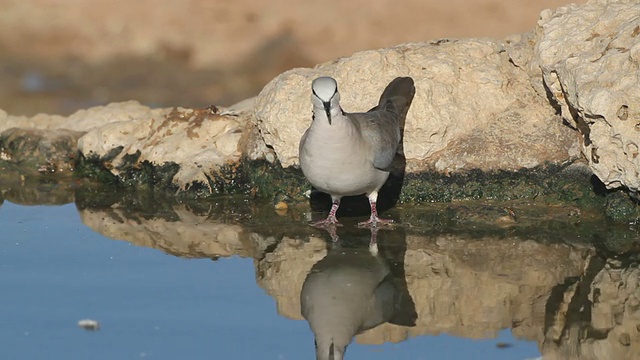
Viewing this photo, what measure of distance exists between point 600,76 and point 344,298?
2.84 m

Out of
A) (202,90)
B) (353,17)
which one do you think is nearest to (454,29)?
(353,17)

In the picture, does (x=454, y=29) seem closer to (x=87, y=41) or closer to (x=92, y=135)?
(x=87, y=41)

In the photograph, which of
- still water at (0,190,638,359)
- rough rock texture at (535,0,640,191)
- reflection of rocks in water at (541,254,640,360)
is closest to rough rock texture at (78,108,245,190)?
still water at (0,190,638,359)

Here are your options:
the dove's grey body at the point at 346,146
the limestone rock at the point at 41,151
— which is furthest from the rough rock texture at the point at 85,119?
the dove's grey body at the point at 346,146

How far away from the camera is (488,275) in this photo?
7469 mm

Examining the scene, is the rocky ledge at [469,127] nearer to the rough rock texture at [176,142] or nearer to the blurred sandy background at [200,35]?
the rough rock texture at [176,142]

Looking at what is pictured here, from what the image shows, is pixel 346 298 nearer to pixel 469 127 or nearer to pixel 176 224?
pixel 176 224

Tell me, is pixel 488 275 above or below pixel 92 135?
below

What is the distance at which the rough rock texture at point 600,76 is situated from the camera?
8219 mm

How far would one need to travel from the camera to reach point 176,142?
401 inches

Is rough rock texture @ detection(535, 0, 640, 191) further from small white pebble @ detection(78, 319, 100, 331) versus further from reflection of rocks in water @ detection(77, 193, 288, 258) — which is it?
small white pebble @ detection(78, 319, 100, 331)

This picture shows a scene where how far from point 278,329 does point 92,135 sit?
467 cm

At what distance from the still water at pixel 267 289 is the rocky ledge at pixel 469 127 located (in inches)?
27.2

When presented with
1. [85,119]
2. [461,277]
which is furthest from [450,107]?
[85,119]
